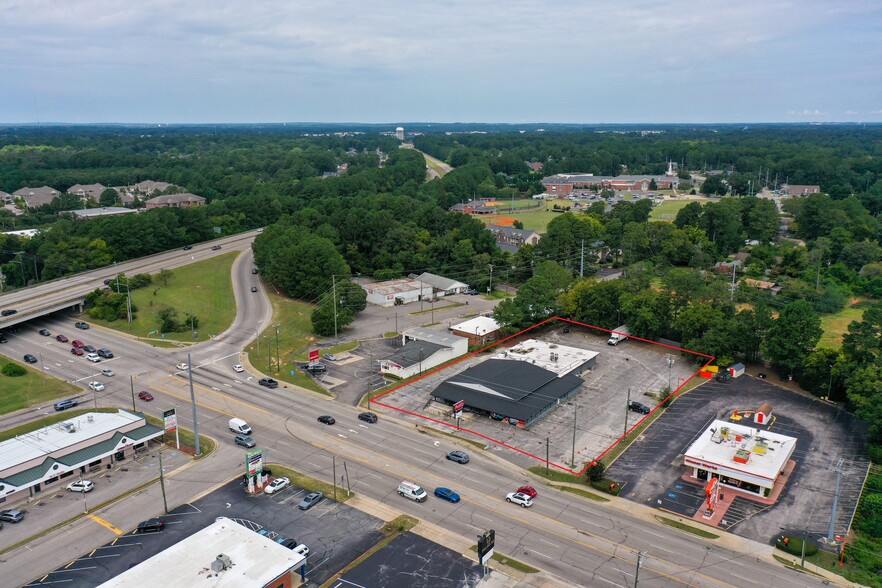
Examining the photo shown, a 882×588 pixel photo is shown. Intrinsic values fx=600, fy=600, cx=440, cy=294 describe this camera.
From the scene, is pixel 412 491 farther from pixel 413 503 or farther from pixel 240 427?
pixel 240 427

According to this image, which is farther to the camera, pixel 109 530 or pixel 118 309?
pixel 118 309

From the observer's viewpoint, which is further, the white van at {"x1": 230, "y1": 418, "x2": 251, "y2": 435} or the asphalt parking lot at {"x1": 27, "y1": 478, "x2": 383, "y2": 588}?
the white van at {"x1": 230, "y1": 418, "x2": 251, "y2": 435}

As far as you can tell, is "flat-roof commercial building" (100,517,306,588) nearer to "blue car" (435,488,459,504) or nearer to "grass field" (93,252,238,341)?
"blue car" (435,488,459,504)

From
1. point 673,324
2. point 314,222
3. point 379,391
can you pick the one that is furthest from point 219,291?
point 673,324

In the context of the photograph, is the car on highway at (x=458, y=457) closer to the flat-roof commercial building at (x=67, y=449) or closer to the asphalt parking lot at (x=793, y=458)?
the asphalt parking lot at (x=793, y=458)

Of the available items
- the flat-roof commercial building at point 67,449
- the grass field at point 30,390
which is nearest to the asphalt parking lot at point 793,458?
the flat-roof commercial building at point 67,449

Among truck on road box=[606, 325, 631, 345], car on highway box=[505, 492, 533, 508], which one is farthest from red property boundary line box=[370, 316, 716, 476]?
car on highway box=[505, 492, 533, 508]

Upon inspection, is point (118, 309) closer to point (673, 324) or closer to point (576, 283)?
point (576, 283)

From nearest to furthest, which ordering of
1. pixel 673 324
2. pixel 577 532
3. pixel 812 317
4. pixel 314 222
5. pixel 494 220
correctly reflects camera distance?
pixel 577 532 → pixel 812 317 → pixel 673 324 → pixel 314 222 → pixel 494 220
